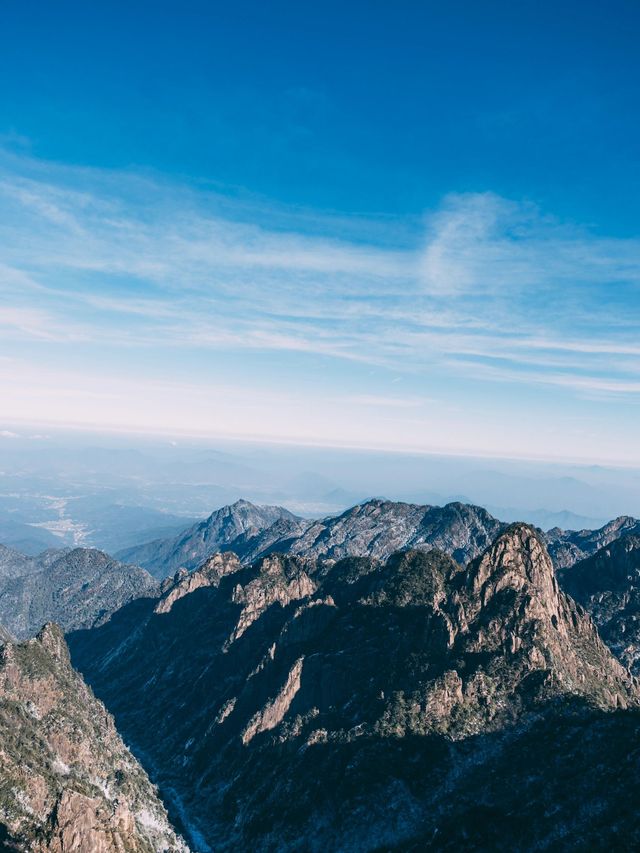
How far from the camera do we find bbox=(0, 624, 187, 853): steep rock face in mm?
116562

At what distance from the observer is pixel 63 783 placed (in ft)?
495

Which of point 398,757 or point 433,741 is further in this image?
point 433,741

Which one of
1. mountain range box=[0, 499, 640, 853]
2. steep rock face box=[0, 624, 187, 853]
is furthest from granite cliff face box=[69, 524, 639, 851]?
steep rock face box=[0, 624, 187, 853]

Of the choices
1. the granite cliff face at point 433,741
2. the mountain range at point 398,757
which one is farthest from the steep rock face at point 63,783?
the granite cliff face at point 433,741

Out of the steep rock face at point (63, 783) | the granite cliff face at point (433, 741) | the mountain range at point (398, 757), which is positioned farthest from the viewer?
the granite cliff face at point (433, 741)

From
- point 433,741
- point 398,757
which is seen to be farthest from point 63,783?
point 433,741

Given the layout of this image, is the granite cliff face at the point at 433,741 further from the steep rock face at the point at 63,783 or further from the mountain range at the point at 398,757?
the steep rock face at the point at 63,783

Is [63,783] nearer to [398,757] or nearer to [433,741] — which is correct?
[398,757]

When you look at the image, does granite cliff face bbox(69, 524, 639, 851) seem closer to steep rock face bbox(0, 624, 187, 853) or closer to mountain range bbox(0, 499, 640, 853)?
mountain range bbox(0, 499, 640, 853)

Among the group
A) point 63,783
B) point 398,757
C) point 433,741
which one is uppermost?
point 433,741

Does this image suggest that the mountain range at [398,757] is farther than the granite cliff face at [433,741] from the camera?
No

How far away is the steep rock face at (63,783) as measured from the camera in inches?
4589

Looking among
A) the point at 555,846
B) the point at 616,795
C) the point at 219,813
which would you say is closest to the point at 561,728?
the point at 616,795

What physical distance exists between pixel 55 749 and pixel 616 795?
5737 inches
